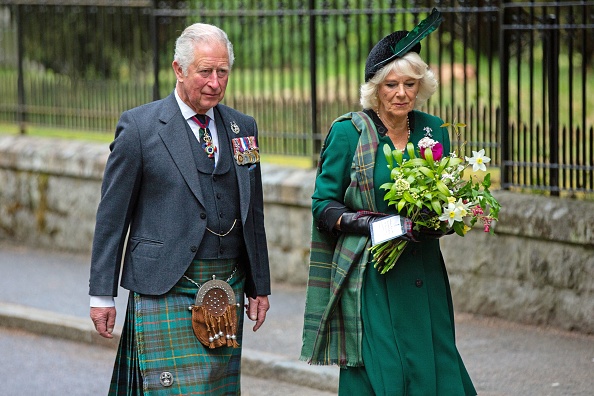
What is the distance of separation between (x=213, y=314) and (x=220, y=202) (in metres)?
0.46

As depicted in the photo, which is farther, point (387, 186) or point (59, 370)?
point (59, 370)

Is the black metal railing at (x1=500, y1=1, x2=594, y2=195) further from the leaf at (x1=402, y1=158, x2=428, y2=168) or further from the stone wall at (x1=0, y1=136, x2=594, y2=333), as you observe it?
the leaf at (x1=402, y1=158, x2=428, y2=168)

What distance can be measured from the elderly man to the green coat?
1.30 ft

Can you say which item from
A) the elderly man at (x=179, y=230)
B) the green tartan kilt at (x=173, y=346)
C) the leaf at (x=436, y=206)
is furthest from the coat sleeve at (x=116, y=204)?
the leaf at (x=436, y=206)

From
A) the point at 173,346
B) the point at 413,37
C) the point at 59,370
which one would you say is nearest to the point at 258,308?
the point at 173,346

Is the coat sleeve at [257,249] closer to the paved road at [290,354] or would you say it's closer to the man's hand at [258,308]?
the man's hand at [258,308]

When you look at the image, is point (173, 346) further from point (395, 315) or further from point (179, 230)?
A: point (395, 315)

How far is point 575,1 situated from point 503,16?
0.56 meters

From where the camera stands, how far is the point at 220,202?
4.84 meters

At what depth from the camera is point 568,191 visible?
26.3 feet

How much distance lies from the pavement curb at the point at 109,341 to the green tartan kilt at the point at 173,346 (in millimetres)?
2281

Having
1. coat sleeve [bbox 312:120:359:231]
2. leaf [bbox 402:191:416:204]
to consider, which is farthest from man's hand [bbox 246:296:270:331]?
leaf [bbox 402:191:416:204]

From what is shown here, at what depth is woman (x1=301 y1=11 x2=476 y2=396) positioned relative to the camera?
189 inches

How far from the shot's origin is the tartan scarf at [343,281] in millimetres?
4852
